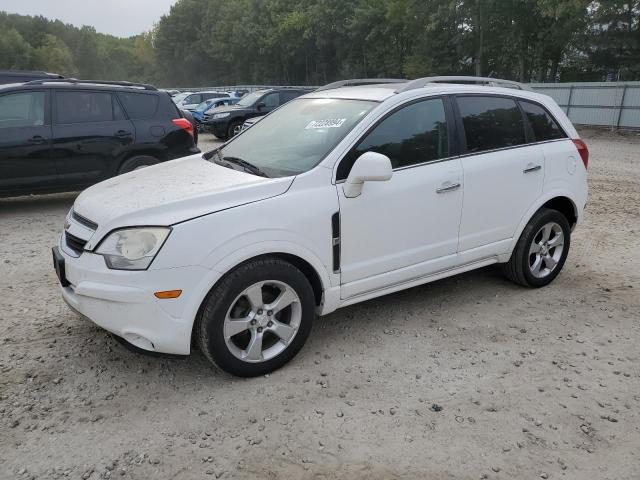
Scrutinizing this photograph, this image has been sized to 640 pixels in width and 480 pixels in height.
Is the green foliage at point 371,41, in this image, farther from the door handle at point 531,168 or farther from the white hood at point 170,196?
the white hood at point 170,196

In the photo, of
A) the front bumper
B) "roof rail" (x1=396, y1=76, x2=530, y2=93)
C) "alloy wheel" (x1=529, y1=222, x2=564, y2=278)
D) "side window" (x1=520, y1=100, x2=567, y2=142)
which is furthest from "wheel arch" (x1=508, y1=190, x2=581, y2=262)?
the front bumper

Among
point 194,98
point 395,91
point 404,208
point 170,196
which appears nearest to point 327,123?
point 395,91

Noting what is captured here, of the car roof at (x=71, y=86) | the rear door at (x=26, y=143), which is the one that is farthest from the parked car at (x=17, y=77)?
the rear door at (x=26, y=143)

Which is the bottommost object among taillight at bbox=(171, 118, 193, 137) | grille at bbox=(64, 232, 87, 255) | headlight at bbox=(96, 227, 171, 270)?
grille at bbox=(64, 232, 87, 255)

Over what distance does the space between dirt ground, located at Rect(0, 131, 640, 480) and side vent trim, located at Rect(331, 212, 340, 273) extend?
0.66 meters

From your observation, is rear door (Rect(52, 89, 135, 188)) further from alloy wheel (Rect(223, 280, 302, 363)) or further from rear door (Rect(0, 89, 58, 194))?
alloy wheel (Rect(223, 280, 302, 363))

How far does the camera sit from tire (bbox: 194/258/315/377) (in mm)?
3037

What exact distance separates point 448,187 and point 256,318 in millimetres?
1693

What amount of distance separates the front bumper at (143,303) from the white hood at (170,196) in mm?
249

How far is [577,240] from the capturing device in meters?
6.23

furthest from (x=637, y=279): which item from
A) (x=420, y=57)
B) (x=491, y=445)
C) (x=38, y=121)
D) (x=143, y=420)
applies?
(x=420, y=57)

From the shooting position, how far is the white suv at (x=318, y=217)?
2.96 metres

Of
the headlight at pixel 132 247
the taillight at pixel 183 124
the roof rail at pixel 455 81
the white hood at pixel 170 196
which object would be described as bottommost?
the headlight at pixel 132 247

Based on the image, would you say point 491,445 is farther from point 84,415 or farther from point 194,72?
point 194,72
